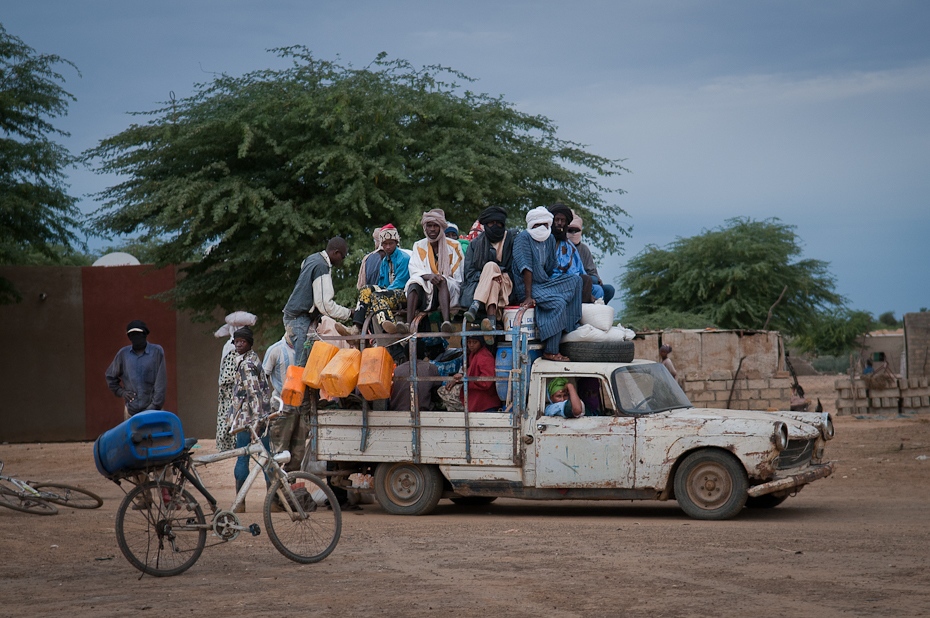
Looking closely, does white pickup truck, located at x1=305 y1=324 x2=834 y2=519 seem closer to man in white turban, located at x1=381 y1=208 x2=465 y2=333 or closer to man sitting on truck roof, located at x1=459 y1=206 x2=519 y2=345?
man sitting on truck roof, located at x1=459 y1=206 x2=519 y2=345

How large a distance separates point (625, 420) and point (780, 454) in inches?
55.0

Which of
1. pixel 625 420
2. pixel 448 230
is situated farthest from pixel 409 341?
pixel 625 420

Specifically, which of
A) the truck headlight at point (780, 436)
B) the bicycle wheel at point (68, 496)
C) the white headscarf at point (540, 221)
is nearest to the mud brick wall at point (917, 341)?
the truck headlight at point (780, 436)

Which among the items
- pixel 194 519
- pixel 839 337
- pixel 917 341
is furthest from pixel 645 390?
pixel 839 337

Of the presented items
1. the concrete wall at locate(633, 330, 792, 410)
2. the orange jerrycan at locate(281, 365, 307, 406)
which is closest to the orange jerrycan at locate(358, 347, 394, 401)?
the orange jerrycan at locate(281, 365, 307, 406)

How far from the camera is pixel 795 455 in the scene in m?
9.93

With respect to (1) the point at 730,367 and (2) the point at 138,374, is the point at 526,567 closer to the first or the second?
(2) the point at 138,374

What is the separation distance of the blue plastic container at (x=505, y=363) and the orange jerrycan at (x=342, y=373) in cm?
135

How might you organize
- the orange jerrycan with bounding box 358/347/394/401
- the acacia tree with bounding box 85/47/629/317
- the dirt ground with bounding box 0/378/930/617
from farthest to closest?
the acacia tree with bounding box 85/47/629/317
the orange jerrycan with bounding box 358/347/394/401
the dirt ground with bounding box 0/378/930/617

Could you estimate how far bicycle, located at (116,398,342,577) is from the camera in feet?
24.2

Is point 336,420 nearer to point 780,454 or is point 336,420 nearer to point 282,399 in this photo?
point 282,399

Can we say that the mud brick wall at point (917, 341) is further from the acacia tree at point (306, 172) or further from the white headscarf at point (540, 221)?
the white headscarf at point (540, 221)

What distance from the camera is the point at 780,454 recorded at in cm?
961

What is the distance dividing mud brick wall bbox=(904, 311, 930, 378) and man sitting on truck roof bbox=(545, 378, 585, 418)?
22.3 meters
